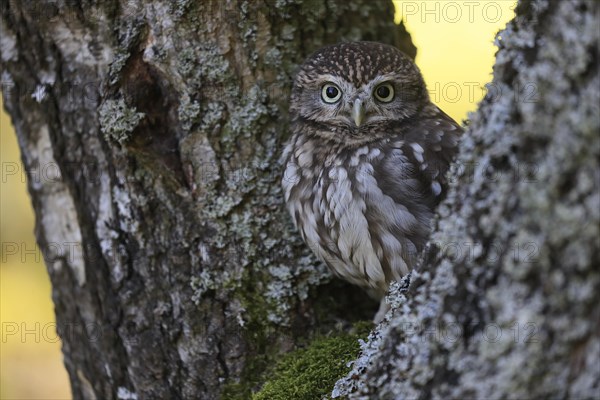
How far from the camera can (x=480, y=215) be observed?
135 cm

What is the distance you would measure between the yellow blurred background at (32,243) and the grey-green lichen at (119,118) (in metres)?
2.77

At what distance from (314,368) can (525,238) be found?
1.34 m

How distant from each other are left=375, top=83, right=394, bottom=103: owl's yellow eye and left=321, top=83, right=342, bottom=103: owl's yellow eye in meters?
0.16

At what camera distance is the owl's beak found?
275 cm

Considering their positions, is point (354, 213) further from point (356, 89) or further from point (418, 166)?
point (356, 89)

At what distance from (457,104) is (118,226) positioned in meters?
3.54

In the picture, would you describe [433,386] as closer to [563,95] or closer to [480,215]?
[480,215]

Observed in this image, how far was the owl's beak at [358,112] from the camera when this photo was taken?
2.75m

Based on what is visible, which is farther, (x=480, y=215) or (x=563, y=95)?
(x=480, y=215)

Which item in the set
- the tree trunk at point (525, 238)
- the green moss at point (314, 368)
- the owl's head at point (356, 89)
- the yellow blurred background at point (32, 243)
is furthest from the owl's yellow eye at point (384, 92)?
the yellow blurred background at point (32, 243)

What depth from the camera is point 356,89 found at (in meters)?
2.81

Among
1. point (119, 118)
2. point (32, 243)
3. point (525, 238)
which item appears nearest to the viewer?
point (525, 238)

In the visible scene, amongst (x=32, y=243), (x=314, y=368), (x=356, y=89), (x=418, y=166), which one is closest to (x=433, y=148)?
(x=418, y=166)

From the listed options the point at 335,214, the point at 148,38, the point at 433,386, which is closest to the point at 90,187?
the point at 148,38
